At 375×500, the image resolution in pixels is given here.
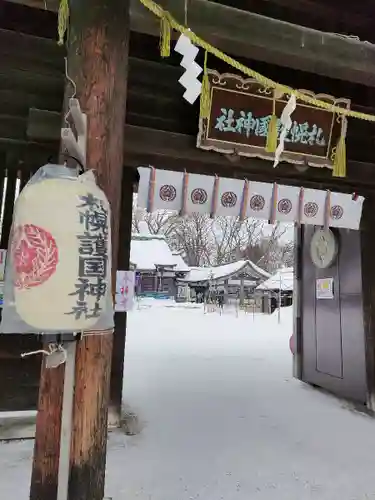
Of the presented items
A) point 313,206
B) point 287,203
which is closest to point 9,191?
point 287,203

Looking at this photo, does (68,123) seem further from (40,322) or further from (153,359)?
(153,359)

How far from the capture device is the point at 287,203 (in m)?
4.54

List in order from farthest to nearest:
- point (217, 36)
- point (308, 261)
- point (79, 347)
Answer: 1. point (308, 261)
2. point (217, 36)
3. point (79, 347)

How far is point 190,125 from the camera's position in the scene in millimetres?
4215

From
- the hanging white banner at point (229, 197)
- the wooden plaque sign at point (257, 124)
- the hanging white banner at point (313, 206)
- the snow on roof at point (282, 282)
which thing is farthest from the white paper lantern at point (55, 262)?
the snow on roof at point (282, 282)

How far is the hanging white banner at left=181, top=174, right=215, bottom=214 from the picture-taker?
13.8 feet

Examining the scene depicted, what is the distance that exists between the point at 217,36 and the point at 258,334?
1235 cm

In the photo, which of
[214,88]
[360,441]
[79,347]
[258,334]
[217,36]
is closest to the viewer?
[79,347]

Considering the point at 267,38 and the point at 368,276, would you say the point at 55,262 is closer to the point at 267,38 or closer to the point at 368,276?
the point at 267,38

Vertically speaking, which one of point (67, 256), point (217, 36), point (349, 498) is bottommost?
point (349, 498)

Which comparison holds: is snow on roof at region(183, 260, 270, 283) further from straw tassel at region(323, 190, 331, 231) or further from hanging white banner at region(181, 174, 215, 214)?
hanging white banner at region(181, 174, 215, 214)

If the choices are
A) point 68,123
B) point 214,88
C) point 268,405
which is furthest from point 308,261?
point 68,123

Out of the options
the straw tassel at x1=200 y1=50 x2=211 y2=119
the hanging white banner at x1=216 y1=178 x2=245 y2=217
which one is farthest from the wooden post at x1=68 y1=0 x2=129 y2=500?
the hanging white banner at x1=216 y1=178 x2=245 y2=217

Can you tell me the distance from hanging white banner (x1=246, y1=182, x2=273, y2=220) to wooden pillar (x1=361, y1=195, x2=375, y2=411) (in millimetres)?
1669
